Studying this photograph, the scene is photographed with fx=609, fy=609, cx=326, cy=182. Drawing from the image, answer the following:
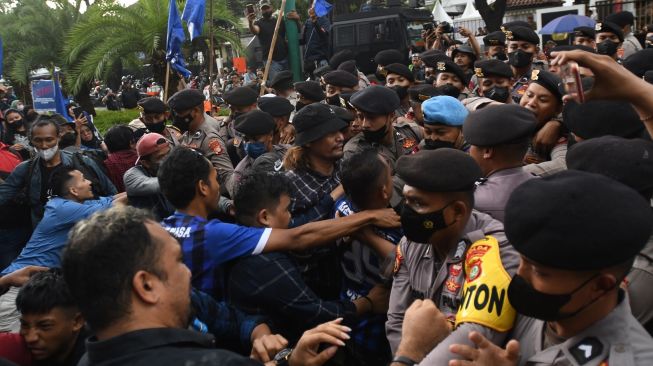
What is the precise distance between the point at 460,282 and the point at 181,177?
165 centimetres

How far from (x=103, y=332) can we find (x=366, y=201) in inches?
67.4

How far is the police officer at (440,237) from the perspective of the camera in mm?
2406

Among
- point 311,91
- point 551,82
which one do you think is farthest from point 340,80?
point 551,82

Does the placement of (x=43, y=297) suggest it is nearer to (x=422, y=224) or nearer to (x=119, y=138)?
(x=422, y=224)

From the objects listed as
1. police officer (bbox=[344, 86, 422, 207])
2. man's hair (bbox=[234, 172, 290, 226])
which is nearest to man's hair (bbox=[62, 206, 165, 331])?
man's hair (bbox=[234, 172, 290, 226])

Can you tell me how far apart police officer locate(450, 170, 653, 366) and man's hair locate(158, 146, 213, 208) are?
76.9 inches

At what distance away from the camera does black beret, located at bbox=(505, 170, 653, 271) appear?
1.62 metres

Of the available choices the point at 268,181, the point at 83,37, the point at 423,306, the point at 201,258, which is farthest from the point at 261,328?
the point at 83,37

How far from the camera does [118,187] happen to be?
5953mm

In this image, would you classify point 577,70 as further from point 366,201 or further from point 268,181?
point 268,181

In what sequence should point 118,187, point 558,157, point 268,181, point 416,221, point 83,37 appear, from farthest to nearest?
point 83,37
point 118,187
point 558,157
point 268,181
point 416,221

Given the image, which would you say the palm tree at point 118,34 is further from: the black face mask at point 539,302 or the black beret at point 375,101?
the black face mask at point 539,302

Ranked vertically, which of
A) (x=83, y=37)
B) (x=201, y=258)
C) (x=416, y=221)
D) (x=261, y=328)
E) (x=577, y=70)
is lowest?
(x=261, y=328)

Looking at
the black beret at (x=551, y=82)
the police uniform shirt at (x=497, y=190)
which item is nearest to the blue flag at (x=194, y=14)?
the black beret at (x=551, y=82)
